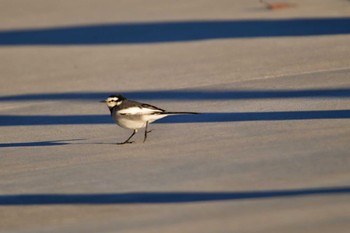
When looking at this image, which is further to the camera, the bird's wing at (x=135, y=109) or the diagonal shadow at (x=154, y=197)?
the bird's wing at (x=135, y=109)

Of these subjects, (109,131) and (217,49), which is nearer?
(109,131)

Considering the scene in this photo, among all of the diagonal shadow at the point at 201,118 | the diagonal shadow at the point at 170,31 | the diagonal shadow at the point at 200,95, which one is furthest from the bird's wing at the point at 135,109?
the diagonal shadow at the point at 170,31

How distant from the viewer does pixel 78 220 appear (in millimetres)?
10031

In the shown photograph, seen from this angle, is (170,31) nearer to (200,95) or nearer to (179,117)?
(200,95)

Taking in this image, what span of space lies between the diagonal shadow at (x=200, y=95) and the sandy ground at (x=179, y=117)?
4 centimetres

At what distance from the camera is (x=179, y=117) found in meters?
14.5

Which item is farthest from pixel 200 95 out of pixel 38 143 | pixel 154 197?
pixel 154 197

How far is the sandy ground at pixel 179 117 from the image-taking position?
10.1 m

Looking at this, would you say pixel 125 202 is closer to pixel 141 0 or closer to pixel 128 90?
pixel 128 90

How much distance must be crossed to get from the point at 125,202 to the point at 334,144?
2504 millimetres

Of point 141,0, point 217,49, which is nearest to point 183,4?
point 141,0

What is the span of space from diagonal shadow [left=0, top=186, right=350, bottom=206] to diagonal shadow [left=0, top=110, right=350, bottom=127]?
10.5 ft

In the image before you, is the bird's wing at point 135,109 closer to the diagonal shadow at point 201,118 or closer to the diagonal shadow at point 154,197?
the diagonal shadow at point 201,118

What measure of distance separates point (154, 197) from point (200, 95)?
524 centimetres
